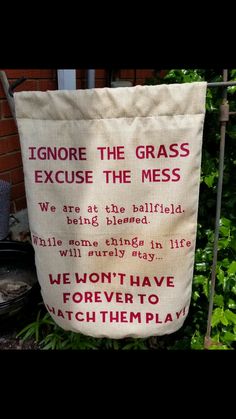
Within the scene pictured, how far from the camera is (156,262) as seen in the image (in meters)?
1.45

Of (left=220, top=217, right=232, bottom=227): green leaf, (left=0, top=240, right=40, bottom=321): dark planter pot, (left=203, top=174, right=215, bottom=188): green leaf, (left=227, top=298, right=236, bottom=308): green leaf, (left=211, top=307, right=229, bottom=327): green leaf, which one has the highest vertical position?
(left=203, top=174, right=215, bottom=188): green leaf

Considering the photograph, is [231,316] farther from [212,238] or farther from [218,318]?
[212,238]

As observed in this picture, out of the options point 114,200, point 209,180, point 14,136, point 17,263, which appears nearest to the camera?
point 114,200

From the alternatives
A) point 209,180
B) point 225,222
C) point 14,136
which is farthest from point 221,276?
point 14,136

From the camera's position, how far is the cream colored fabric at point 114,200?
133 cm

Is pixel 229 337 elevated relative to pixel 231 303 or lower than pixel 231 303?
lower

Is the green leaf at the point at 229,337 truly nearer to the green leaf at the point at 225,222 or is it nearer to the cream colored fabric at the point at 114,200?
the cream colored fabric at the point at 114,200

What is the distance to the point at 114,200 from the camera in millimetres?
1399

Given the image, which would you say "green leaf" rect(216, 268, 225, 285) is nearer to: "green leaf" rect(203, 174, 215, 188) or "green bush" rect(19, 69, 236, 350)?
"green bush" rect(19, 69, 236, 350)

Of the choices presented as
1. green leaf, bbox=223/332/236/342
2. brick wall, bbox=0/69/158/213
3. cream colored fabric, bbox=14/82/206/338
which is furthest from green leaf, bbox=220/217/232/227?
brick wall, bbox=0/69/158/213

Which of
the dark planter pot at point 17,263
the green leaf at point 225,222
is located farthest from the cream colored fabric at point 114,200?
the dark planter pot at point 17,263

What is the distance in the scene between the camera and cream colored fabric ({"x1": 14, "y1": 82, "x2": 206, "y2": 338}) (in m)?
1.33

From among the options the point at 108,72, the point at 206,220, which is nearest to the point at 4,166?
the point at 108,72

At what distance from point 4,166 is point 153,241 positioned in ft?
5.53
